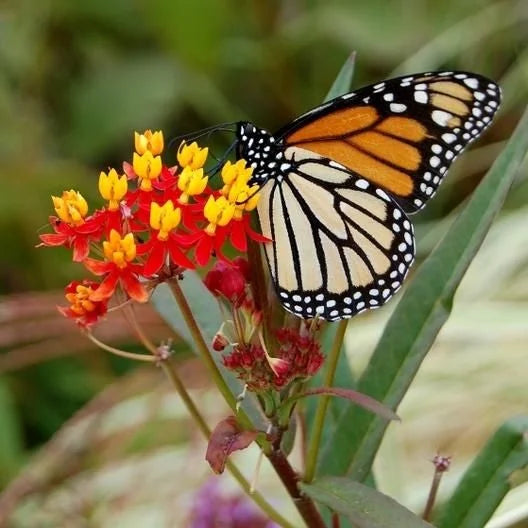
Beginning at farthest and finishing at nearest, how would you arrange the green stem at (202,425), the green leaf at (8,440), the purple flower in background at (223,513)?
the green leaf at (8,440), the purple flower in background at (223,513), the green stem at (202,425)

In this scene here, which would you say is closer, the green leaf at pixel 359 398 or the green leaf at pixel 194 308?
the green leaf at pixel 359 398

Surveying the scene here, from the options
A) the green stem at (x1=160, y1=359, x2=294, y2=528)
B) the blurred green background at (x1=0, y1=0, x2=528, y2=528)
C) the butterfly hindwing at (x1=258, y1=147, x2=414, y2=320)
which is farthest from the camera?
the blurred green background at (x1=0, y1=0, x2=528, y2=528)

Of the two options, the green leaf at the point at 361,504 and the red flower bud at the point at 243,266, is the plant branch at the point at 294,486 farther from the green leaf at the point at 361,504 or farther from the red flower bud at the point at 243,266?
the red flower bud at the point at 243,266

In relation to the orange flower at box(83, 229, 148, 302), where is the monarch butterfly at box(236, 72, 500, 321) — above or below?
above

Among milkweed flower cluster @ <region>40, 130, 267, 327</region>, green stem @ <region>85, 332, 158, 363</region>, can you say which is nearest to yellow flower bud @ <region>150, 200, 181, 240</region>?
milkweed flower cluster @ <region>40, 130, 267, 327</region>

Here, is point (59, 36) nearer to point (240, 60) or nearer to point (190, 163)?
point (240, 60)

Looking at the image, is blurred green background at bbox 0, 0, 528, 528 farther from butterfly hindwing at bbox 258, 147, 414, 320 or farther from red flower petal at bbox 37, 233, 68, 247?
red flower petal at bbox 37, 233, 68, 247

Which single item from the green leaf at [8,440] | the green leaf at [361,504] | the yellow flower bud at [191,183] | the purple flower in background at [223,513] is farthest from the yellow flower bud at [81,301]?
the green leaf at [8,440]
